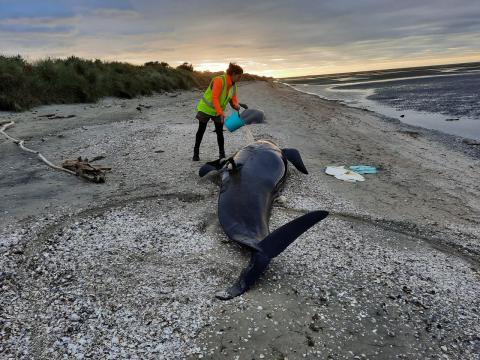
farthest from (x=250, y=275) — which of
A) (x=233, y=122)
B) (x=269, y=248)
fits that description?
(x=233, y=122)

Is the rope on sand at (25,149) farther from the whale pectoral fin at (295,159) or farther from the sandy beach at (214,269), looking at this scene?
the whale pectoral fin at (295,159)

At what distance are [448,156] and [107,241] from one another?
9075mm

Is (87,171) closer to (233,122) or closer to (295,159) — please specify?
(233,122)

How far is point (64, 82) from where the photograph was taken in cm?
1675

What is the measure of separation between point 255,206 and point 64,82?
14.4 meters

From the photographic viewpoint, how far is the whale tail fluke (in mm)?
3971

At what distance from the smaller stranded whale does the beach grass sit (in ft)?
35.0

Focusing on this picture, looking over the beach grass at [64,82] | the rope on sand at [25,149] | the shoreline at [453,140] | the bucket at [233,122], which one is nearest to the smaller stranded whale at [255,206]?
the bucket at [233,122]

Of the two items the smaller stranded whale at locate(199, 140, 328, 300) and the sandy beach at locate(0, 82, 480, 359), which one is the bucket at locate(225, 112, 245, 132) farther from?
the smaller stranded whale at locate(199, 140, 328, 300)

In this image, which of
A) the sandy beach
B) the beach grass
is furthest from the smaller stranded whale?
the beach grass

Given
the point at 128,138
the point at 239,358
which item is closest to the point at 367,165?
the point at 128,138

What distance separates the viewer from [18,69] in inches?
603

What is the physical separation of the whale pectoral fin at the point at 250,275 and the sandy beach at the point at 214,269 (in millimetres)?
95

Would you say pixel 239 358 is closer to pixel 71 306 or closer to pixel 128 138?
pixel 71 306
